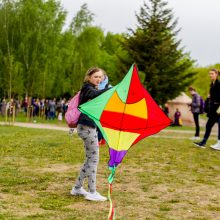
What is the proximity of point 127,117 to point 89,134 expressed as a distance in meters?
1.02

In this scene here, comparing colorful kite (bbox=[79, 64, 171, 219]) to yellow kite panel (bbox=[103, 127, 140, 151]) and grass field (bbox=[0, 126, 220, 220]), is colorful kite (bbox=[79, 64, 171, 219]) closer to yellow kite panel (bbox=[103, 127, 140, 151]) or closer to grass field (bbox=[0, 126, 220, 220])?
yellow kite panel (bbox=[103, 127, 140, 151])

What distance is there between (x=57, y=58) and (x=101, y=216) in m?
41.2

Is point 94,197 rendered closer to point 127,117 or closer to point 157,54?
point 127,117

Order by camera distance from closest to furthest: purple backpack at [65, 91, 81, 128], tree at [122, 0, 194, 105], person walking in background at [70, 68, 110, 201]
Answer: person walking in background at [70, 68, 110, 201] < purple backpack at [65, 91, 81, 128] < tree at [122, 0, 194, 105]

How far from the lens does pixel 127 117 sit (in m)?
5.71

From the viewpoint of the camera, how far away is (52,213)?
18.6 ft

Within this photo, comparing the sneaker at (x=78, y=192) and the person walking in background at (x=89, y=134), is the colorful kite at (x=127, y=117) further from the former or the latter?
the sneaker at (x=78, y=192)

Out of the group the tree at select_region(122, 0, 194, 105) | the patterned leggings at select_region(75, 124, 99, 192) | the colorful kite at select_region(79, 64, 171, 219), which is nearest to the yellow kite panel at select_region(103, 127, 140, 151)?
the colorful kite at select_region(79, 64, 171, 219)

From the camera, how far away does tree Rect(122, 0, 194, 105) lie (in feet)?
144

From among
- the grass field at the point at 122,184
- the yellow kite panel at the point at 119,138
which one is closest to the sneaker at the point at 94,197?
the grass field at the point at 122,184

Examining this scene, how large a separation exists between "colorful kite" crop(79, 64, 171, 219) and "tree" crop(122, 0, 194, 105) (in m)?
37.5

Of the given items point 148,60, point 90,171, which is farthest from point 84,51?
point 90,171

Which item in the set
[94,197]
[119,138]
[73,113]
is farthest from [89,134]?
[119,138]

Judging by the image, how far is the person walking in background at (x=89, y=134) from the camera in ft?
21.1
